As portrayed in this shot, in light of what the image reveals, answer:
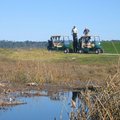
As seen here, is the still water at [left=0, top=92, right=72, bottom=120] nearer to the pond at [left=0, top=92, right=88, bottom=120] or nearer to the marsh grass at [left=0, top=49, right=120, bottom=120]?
the pond at [left=0, top=92, right=88, bottom=120]

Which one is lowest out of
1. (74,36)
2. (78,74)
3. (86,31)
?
(78,74)

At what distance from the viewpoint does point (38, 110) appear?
19.8 meters

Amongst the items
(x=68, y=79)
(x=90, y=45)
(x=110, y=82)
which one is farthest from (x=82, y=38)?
(x=110, y=82)

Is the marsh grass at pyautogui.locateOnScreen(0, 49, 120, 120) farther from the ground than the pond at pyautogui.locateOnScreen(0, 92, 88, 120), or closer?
farther from the ground

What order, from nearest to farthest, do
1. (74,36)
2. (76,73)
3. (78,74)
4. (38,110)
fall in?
(38,110) < (78,74) < (76,73) < (74,36)

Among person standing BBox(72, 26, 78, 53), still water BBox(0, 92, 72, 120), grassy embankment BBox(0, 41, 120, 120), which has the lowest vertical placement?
still water BBox(0, 92, 72, 120)

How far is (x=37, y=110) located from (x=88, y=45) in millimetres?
23481

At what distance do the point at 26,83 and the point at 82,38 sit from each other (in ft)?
52.1

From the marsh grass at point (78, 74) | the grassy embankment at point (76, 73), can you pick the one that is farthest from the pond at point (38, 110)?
the grassy embankment at point (76, 73)

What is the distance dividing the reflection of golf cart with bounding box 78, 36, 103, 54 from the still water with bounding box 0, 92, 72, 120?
19.6m

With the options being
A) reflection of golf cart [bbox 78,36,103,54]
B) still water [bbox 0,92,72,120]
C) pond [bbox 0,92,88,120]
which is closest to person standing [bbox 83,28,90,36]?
reflection of golf cart [bbox 78,36,103,54]

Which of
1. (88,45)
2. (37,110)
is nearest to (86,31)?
(88,45)

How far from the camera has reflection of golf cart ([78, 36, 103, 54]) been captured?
1662 inches

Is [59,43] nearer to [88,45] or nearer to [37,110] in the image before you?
[88,45]
